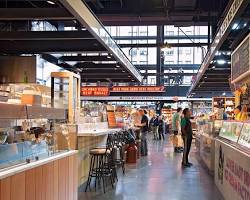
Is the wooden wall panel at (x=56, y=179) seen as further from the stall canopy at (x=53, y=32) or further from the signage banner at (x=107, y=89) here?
the signage banner at (x=107, y=89)

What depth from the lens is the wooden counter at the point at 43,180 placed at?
11.5ft

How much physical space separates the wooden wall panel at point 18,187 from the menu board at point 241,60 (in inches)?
190

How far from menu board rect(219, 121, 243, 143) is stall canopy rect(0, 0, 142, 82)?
2543mm

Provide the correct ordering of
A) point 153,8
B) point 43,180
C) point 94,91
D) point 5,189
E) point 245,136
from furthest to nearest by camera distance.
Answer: point 94,91, point 153,8, point 245,136, point 43,180, point 5,189

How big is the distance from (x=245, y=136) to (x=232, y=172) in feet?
2.22

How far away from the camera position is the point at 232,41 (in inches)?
334

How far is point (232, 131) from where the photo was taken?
6906mm

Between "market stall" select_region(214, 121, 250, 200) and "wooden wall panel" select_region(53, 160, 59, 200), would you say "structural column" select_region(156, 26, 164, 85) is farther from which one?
"wooden wall panel" select_region(53, 160, 59, 200)

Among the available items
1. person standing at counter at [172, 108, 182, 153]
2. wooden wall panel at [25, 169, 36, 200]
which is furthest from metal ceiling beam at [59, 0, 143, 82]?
person standing at counter at [172, 108, 182, 153]

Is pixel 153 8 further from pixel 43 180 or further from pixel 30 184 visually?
pixel 30 184

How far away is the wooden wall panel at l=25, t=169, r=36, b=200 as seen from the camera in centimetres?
381

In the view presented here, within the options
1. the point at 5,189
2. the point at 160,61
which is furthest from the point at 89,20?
the point at 160,61

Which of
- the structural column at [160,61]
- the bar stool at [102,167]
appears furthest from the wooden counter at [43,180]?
the structural column at [160,61]

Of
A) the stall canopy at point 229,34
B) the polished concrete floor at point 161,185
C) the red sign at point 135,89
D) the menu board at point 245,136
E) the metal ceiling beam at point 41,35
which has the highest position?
the stall canopy at point 229,34
